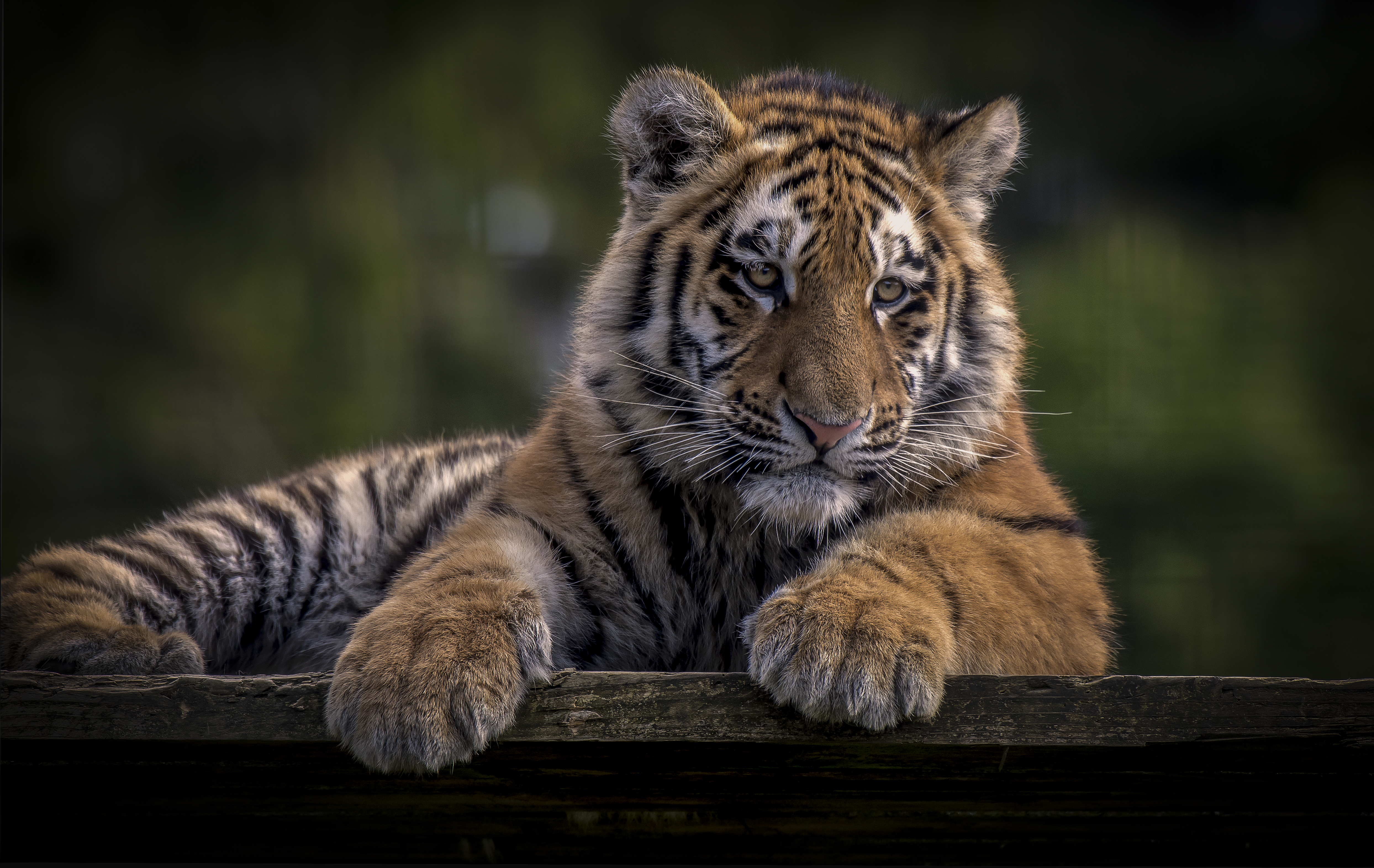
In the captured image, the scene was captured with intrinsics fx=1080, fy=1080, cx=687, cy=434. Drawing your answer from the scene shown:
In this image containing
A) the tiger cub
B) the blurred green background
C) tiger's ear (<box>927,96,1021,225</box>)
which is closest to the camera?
the tiger cub

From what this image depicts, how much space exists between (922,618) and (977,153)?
0.72m

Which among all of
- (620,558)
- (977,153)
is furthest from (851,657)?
(977,153)

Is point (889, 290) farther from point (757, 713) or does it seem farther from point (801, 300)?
point (757, 713)

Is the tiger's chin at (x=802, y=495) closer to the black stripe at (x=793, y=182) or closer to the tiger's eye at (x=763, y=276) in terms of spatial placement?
the tiger's eye at (x=763, y=276)

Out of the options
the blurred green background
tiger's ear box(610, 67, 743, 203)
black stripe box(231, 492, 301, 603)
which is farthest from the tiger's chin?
the blurred green background

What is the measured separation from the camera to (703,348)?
51.8 inches

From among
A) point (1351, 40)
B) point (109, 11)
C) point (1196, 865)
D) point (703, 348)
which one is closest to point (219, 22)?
point (109, 11)

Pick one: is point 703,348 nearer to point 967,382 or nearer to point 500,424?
point 967,382

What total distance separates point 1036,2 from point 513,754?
365 centimetres

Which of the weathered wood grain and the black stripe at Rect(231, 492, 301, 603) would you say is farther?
the black stripe at Rect(231, 492, 301, 603)

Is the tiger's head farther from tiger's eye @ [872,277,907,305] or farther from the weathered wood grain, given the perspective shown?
the weathered wood grain

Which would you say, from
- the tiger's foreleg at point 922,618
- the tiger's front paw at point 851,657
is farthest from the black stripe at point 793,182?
the tiger's front paw at point 851,657

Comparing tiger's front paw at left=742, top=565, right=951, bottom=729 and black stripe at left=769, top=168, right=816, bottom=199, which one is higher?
black stripe at left=769, top=168, right=816, bottom=199

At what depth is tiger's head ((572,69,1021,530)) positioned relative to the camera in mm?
1223
